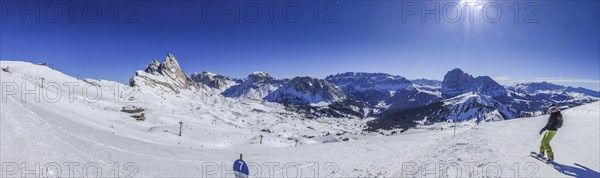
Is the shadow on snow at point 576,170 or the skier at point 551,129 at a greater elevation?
the skier at point 551,129

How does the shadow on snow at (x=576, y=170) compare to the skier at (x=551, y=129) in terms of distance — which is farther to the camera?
the skier at (x=551, y=129)

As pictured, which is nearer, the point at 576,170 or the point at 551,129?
the point at 576,170

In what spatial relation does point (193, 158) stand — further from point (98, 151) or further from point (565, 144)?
point (565, 144)

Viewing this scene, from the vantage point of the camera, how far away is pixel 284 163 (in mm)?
18719

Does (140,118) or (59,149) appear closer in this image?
(59,149)

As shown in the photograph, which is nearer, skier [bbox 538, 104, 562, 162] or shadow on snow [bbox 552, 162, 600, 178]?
shadow on snow [bbox 552, 162, 600, 178]

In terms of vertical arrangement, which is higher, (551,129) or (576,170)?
(551,129)

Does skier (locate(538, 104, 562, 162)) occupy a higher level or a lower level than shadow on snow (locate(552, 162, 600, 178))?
higher

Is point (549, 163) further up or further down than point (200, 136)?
further up

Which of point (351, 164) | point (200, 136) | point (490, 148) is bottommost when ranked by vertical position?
point (200, 136)

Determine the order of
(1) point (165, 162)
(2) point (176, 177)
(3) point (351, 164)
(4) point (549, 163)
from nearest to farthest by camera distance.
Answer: (4) point (549, 163), (2) point (176, 177), (1) point (165, 162), (3) point (351, 164)

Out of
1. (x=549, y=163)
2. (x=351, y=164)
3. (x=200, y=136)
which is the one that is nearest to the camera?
(x=549, y=163)

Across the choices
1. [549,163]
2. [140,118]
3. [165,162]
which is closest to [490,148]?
[549,163]

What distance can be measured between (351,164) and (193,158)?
381 inches
